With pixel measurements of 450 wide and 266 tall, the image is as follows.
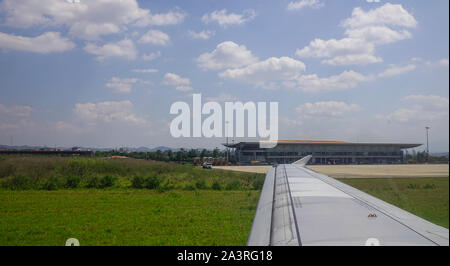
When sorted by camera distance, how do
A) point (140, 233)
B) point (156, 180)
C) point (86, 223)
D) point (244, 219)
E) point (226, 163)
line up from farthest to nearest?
point (226, 163), point (156, 180), point (244, 219), point (86, 223), point (140, 233)

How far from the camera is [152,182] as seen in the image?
14.6 metres

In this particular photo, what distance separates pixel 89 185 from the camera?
1297 cm

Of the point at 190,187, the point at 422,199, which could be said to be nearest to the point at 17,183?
the point at 190,187

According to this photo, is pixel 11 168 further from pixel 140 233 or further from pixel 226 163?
pixel 226 163

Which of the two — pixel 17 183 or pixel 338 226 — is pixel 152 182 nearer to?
pixel 17 183

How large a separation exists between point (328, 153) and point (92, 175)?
106ft

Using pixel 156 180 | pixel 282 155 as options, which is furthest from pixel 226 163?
pixel 156 180

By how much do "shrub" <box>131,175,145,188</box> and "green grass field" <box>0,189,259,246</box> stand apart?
14.4ft

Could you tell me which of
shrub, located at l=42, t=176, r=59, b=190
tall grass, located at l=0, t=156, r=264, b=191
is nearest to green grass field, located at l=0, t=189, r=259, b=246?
tall grass, located at l=0, t=156, r=264, b=191

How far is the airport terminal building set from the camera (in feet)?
104

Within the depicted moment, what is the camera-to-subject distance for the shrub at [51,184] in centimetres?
1154

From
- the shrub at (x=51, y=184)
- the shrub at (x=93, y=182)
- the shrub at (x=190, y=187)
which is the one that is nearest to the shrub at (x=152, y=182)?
the shrub at (x=190, y=187)

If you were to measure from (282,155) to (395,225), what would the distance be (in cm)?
3204

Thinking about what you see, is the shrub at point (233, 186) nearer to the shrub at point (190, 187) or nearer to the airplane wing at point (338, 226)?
the shrub at point (190, 187)
